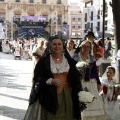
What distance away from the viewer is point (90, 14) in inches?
2685

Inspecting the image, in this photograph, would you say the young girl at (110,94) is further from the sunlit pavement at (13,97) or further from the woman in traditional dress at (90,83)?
the sunlit pavement at (13,97)

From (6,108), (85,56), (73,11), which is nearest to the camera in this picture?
(85,56)

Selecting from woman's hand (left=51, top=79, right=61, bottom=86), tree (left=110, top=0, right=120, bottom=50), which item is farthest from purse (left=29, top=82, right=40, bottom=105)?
tree (left=110, top=0, right=120, bottom=50)

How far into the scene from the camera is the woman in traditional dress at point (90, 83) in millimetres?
6152

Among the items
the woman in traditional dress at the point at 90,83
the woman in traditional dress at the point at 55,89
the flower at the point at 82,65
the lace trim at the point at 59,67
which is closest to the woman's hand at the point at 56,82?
the woman in traditional dress at the point at 55,89

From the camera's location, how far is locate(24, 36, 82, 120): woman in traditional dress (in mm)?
4523

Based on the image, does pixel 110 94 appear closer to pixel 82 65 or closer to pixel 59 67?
pixel 82 65

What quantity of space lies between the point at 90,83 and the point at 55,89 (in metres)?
1.80

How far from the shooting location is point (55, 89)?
452cm

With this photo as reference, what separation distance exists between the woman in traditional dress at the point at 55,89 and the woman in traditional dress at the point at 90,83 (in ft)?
5.00

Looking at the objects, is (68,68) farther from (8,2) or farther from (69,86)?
(8,2)

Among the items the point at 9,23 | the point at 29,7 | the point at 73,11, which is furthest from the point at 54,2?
the point at 73,11

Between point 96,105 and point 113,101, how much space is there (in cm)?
80

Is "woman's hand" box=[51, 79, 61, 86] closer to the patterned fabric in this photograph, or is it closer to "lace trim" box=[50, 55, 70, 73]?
"lace trim" box=[50, 55, 70, 73]
